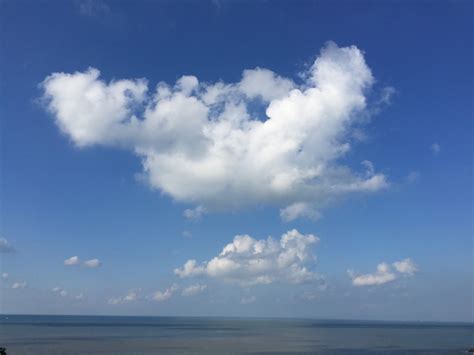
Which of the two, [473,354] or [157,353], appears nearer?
[157,353]

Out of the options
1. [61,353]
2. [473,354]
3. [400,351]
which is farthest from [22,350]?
[473,354]

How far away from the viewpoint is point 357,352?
366 feet

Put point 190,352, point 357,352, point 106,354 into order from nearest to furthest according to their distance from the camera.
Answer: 1. point 106,354
2. point 190,352
3. point 357,352

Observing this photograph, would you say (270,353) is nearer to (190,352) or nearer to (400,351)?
(190,352)

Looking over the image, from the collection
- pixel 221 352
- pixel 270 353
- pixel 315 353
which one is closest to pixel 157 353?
pixel 221 352

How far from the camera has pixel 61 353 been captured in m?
96.9

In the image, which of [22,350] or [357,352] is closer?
[22,350]

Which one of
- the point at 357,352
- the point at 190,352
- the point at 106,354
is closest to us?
the point at 106,354

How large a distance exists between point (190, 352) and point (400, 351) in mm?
53446

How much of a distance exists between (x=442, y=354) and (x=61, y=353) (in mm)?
86191

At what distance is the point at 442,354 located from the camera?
108 m

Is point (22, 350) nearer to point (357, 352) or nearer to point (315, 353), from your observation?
point (315, 353)

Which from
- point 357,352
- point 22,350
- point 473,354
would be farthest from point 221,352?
point 473,354

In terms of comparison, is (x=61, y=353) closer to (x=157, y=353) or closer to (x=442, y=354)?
(x=157, y=353)
